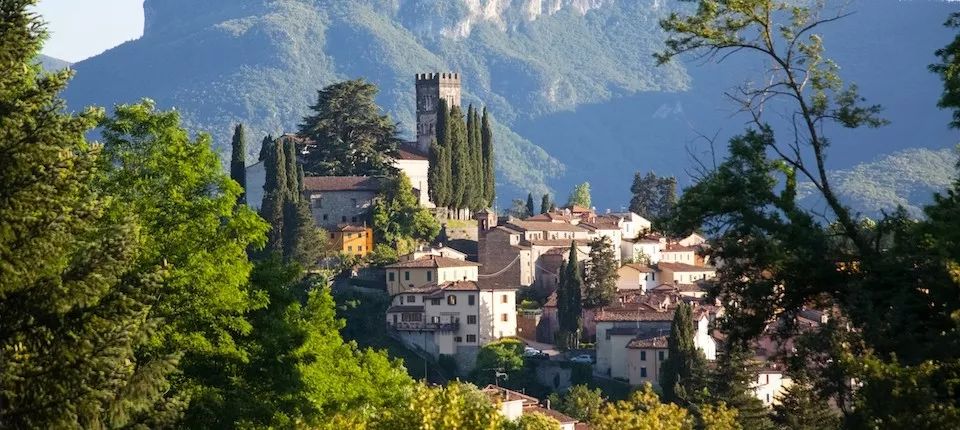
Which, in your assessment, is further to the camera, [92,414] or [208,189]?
[208,189]

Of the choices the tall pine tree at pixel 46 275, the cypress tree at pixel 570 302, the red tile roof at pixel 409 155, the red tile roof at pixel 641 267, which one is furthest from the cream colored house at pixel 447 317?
the tall pine tree at pixel 46 275

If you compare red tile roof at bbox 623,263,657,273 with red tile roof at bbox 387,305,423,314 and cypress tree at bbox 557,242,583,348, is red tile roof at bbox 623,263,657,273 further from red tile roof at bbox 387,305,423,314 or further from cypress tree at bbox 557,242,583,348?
red tile roof at bbox 387,305,423,314

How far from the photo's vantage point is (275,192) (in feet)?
341

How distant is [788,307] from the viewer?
2248cm

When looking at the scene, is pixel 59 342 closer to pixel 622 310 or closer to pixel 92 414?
pixel 92 414

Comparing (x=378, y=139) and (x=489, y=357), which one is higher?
(x=378, y=139)

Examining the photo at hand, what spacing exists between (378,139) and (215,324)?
8494cm

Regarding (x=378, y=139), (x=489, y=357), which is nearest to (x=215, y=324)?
(x=489, y=357)

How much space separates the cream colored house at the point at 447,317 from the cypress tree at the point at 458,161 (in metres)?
10.6

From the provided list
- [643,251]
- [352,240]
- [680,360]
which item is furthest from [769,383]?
[643,251]

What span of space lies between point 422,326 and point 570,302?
7.88 metres

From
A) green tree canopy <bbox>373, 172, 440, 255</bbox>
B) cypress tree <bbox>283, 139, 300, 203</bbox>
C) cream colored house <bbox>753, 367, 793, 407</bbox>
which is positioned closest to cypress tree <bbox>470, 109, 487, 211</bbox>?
green tree canopy <bbox>373, 172, 440, 255</bbox>

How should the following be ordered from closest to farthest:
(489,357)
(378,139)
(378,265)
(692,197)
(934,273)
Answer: (934,273)
(692,197)
(489,357)
(378,265)
(378,139)

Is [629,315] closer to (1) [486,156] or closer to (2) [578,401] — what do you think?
(2) [578,401]
